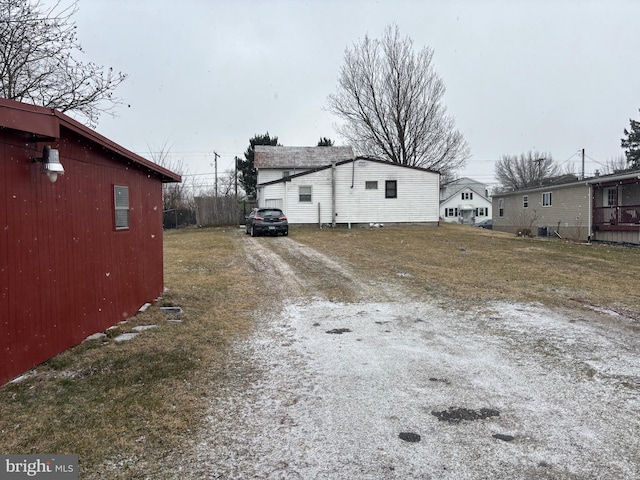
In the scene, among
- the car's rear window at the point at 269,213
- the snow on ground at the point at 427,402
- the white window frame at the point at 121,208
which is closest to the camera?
the snow on ground at the point at 427,402

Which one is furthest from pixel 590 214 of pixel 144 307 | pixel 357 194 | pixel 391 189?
pixel 144 307

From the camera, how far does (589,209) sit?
22.1 m

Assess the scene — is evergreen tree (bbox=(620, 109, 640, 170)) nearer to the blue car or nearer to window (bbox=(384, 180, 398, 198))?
window (bbox=(384, 180, 398, 198))

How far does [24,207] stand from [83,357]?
1.76 metres

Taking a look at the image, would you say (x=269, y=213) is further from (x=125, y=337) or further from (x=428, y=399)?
(x=428, y=399)

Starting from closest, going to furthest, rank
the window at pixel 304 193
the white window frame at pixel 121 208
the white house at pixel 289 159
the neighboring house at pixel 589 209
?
the white window frame at pixel 121 208
the neighboring house at pixel 589 209
the window at pixel 304 193
the white house at pixel 289 159

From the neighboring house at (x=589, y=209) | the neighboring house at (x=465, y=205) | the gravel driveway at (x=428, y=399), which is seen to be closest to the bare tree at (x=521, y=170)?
the neighboring house at (x=465, y=205)

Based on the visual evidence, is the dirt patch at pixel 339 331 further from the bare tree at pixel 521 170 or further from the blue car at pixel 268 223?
the bare tree at pixel 521 170

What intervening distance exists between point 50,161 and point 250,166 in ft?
126

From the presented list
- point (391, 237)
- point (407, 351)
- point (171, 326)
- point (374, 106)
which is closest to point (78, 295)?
point (171, 326)

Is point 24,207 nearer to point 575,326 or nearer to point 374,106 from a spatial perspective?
point 575,326

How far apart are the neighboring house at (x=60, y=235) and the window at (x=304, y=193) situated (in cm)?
1715

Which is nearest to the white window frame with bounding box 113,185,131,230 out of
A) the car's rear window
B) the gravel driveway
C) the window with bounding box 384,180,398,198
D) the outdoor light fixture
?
the outdoor light fixture

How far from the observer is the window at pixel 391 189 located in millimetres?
25156
